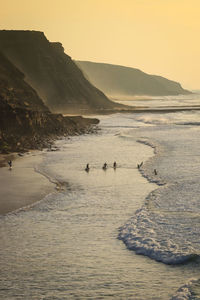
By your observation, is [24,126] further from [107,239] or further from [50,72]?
[50,72]

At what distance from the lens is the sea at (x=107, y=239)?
11562mm

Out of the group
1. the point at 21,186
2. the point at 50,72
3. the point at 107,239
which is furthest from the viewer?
the point at 50,72

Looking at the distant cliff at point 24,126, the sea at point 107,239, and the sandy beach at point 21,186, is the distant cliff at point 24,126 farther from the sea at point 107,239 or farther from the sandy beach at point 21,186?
the sea at point 107,239

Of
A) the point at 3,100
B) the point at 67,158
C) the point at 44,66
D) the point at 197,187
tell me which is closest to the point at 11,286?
the point at 197,187

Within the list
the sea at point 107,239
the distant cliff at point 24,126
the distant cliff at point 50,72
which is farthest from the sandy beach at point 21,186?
the distant cliff at point 50,72

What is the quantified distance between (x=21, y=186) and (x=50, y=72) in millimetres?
97773

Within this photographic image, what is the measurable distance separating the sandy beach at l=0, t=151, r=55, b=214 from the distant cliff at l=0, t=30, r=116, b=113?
8024 cm

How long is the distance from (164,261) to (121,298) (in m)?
2.65

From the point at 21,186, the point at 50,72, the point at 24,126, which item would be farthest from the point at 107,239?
the point at 50,72

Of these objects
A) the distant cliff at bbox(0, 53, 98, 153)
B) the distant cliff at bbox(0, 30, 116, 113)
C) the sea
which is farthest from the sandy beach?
the distant cliff at bbox(0, 30, 116, 113)

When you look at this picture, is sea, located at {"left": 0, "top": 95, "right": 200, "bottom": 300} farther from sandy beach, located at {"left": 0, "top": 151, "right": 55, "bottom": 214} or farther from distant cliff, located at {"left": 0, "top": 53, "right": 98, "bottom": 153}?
distant cliff, located at {"left": 0, "top": 53, "right": 98, "bottom": 153}

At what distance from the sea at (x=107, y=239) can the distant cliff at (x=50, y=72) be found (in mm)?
86013

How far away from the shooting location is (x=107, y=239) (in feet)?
48.7

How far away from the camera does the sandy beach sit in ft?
64.6
